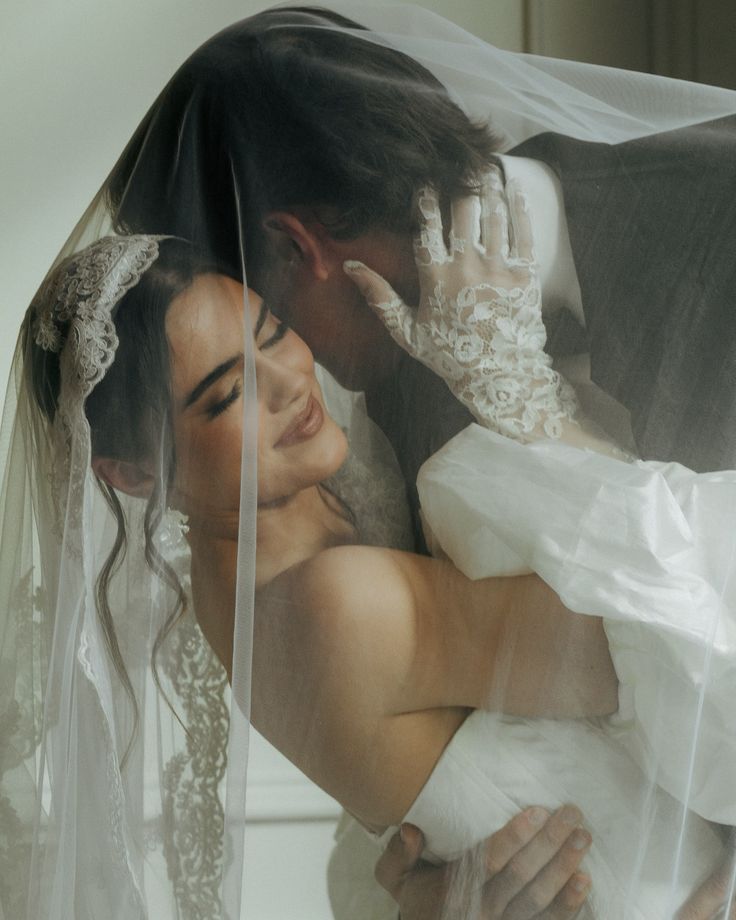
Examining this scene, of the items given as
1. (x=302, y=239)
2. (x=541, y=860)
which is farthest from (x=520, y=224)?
(x=541, y=860)

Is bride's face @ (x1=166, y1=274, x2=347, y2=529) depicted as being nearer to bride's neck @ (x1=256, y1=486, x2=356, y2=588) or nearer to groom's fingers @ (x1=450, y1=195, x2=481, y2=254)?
bride's neck @ (x1=256, y1=486, x2=356, y2=588)

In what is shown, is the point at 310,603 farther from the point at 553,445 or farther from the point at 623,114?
the point at 623,114

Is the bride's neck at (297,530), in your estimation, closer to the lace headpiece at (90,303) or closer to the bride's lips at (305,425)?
the bride's lips at (305,425)

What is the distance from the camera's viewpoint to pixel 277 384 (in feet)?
2.32

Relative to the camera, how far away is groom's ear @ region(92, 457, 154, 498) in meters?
0.73

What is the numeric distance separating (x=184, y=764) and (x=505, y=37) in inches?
44.7

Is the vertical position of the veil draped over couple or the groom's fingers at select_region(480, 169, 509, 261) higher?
the groom's fingers at select_region(480, 169, 509, 261)

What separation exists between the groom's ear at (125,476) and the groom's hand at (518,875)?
0.28 meters

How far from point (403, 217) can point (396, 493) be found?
18 cm

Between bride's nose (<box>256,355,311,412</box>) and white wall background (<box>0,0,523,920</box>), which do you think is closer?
bride's nose (<box>256,355,311,412</box>)

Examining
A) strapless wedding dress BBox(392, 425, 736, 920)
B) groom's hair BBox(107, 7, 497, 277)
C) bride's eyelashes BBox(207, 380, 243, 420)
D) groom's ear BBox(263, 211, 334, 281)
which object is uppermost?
groom's hair BBox(107, 7, 497, 277)

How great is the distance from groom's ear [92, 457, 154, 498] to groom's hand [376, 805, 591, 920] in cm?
28

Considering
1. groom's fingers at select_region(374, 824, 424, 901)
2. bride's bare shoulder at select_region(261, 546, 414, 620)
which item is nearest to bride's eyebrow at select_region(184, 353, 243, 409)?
bride's bare shoulder at select_region(261, 546, 414, 620)

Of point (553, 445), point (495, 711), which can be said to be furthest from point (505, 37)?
point (495, 711)
